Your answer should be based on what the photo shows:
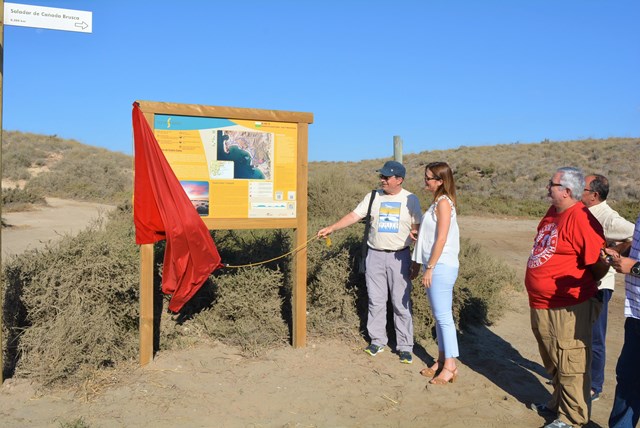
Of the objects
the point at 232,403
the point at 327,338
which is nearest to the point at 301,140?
the point at 327,338

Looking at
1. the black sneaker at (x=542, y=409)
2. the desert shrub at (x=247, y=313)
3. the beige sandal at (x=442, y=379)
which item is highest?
the desert shrub at (x=247, y=313)

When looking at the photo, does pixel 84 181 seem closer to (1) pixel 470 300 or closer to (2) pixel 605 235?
(1) pixel 470 300

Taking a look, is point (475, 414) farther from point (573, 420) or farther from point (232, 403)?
point (232, 403)

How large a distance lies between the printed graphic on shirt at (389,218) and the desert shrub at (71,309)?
2.30 metres

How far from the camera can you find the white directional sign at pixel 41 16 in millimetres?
4031

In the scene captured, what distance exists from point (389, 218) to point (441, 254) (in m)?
0.71

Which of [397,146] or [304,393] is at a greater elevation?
[397,146]

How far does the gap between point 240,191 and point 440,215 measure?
1.79 meters

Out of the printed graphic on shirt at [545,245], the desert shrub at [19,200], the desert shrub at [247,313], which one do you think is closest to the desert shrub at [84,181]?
the desert shrub at [19,200]

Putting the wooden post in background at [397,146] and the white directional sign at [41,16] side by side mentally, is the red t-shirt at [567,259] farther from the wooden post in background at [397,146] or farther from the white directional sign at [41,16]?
the wooden post in background at [397,146]

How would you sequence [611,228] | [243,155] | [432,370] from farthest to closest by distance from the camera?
[243,155] < [432,370] < [611,228]

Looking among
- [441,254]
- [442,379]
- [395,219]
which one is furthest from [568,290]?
[395,219]

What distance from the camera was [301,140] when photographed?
5.14 metres

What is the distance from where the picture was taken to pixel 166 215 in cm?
448
